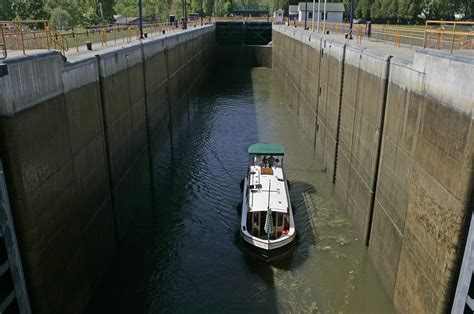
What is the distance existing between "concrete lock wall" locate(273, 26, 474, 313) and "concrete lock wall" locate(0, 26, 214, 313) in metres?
8.89

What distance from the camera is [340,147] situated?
21125 mm

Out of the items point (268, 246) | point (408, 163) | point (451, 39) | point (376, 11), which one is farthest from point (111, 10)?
point (408, 163)

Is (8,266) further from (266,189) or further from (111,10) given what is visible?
(111,10)

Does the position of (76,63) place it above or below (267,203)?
above

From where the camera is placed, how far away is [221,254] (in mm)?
16469

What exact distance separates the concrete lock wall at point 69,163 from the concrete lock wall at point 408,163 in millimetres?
8887

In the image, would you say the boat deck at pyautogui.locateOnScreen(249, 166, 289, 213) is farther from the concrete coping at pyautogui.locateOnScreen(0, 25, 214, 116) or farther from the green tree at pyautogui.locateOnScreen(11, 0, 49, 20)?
the green tree at pyautogui.locateOnScreen(11, 0, 49, 20)

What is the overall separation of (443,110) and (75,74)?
9784 mm

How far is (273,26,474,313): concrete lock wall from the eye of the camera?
929 centimetres

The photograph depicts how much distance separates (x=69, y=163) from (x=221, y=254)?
704 centimetres

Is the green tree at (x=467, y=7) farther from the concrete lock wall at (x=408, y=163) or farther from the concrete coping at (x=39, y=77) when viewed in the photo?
the concrete coping at (x=39, y=77)

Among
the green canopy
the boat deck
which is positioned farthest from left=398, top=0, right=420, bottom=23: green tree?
the boat deck

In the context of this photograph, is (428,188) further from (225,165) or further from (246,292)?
(225,165)

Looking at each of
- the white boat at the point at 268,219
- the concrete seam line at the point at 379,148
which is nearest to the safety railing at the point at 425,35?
the concrete seam line at the point at 379,148
